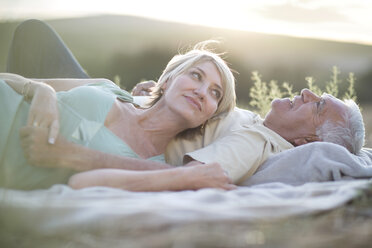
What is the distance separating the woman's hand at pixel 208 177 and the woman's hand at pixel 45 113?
759 millimetres

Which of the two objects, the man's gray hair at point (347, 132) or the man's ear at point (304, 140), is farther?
the man's ear at point (304, 140)

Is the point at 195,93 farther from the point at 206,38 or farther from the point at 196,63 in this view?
the point at 206,38

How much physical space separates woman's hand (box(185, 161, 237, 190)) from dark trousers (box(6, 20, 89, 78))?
256cm

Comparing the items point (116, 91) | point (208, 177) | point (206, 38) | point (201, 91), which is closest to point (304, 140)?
point (201, 91)

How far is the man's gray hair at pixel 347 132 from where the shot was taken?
323cm

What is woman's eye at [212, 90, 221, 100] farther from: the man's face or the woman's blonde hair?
the man's face

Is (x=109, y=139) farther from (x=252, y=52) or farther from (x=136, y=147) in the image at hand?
(x=252, y=52)

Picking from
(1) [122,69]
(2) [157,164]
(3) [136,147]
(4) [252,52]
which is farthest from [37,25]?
(4) [252,52]

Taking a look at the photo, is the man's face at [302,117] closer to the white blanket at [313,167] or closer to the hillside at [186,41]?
the white blanket at [313,167]

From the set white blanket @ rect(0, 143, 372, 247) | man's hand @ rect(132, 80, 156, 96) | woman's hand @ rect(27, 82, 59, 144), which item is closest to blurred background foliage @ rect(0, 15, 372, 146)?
man's hand @ rect(132, 80, 156, 96)

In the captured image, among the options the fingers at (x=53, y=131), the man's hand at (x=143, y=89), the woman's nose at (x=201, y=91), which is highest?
the woman's nose at (x=201, y=91)

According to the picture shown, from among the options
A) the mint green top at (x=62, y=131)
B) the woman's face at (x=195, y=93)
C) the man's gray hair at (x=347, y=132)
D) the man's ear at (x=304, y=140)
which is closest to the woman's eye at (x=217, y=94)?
the woman's face at (x=195, y=93)

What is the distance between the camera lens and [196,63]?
311cm

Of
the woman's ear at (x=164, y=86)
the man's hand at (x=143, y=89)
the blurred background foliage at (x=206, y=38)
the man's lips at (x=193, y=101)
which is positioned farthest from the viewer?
the blurred background foliage at (x=206, y=38)
